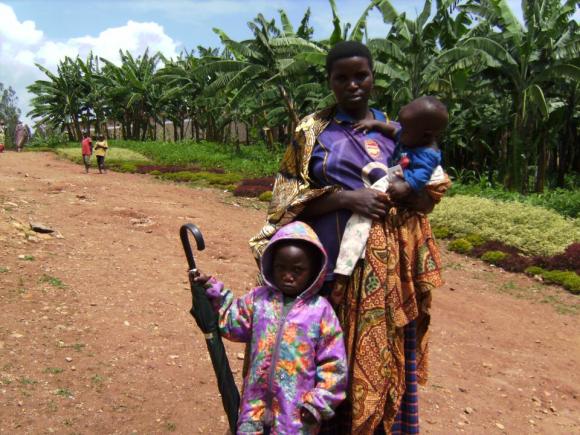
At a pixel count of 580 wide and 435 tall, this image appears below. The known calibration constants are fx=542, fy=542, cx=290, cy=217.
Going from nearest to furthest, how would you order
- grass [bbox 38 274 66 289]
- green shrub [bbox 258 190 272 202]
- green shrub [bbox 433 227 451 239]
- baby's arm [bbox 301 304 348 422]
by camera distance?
baby's arm [bbox 301 304 348 422] → grass [bbox 38 274 66 289] → green shrub [bbox 433 227 451 239] → green shrub [bbox 258 190 272 202]

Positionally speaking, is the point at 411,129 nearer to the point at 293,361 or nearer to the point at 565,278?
the point at 293,361

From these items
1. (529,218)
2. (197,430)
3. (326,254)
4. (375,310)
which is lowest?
(197,430)

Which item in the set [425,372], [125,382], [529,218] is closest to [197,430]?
[125,382]

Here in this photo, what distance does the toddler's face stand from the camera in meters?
1.93

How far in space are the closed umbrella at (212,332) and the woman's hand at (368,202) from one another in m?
0.56

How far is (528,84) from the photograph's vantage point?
13133mm

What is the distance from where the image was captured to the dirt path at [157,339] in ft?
12.6

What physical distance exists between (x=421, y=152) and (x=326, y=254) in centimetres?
50

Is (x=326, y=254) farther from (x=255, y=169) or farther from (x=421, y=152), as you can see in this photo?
(x=255, y=169)

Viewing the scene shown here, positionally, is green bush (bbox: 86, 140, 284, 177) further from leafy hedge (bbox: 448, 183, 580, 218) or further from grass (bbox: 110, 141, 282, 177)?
leafy hedge (bbox: 448, 183, 580, 218)

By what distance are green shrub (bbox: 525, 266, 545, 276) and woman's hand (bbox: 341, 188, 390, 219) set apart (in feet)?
25.9

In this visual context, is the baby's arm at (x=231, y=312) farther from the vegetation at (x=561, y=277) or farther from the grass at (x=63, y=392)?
the vegetation at (x=561, y=277)

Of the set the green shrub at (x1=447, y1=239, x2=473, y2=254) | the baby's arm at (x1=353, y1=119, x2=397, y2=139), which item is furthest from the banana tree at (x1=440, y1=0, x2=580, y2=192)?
the baby's arm at (x1=353, y1=119, x2=397, y2=139)

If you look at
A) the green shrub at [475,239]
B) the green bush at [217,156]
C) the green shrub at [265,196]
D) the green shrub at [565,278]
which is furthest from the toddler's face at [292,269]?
the green bush at [217,156]
